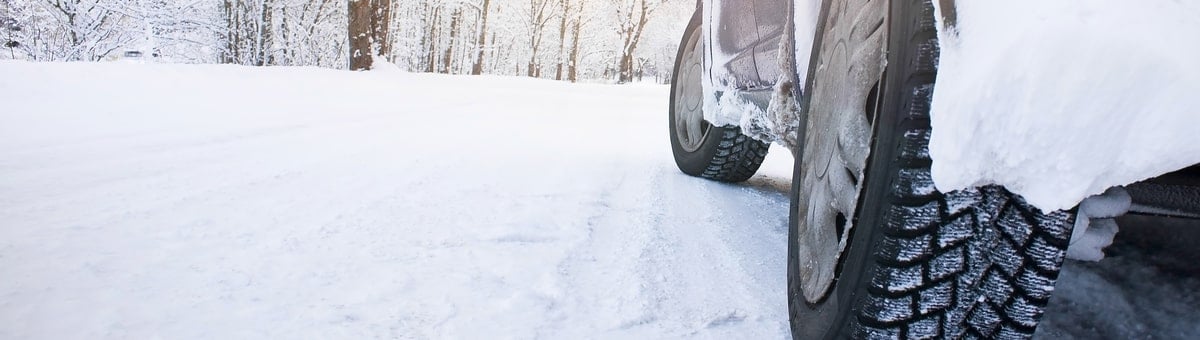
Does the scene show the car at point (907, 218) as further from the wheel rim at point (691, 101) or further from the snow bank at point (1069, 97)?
the wheel rim at point (691, 101)

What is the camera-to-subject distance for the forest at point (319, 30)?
62.5 feet

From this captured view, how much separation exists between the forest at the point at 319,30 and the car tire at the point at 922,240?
12.9m

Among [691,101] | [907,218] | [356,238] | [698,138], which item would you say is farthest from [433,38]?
[907,218]

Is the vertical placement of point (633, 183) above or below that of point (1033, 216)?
below

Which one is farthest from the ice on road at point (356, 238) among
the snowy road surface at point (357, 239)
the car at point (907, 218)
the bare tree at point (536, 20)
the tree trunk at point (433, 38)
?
the tree trunk at point (433, 38)

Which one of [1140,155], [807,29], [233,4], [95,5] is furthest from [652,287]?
[233,4]

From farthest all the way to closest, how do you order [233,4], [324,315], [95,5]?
[233,4] → [95,5] → [324,315]

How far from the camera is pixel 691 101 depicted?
332cm

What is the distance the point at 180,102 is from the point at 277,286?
13.9ft

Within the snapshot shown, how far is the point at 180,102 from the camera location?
4840mm

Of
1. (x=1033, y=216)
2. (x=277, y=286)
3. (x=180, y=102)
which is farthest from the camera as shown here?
(x=180, y=102)

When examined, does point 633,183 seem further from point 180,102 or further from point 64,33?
point 64,33

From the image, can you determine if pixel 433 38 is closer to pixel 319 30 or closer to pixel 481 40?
pixel 319 30

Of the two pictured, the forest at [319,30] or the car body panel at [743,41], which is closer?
the car body panel at [743,41]
